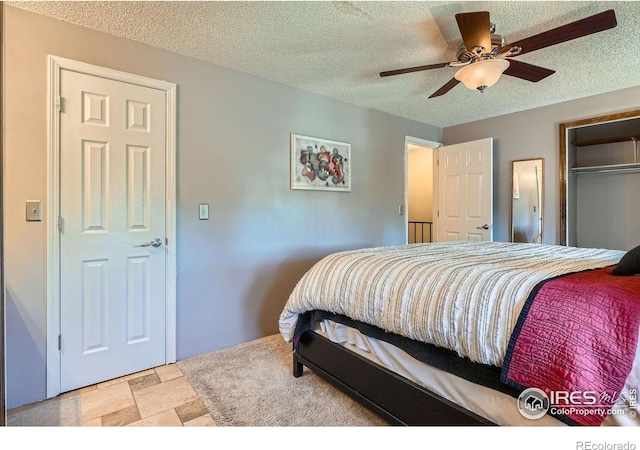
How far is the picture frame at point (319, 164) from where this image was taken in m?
2.98

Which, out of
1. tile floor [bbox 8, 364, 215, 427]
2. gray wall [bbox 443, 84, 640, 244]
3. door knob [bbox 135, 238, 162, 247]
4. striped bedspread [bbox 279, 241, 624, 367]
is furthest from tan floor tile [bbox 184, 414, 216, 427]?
gray wall [bbox 443, 84, 640, 244]

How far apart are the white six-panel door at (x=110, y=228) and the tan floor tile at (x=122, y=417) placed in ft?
1.49

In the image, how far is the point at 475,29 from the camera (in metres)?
1.67

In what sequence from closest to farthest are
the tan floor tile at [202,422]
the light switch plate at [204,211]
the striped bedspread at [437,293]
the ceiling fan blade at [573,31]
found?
1. the striped bedspread at [437,293]
2. the ceiling fan blade at [573,31]
3. the tan floor tile at [202,422]
4. the light switch plate at [204,211]

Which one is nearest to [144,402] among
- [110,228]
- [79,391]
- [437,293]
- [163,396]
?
[163,396]

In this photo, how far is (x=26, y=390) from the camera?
6.02 feet

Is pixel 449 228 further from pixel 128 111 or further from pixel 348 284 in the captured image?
pixel 128 111

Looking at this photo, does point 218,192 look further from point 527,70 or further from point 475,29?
point 527,70

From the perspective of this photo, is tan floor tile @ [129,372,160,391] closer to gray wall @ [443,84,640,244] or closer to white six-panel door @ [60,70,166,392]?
white six-panel door @ [60,70,166,392]

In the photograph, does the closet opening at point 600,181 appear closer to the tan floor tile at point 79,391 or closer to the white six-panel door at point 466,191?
the white six-panel door at point 466,191

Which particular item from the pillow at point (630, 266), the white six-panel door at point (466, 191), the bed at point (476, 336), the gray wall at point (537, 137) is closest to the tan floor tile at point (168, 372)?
the bed at point (476, 336)

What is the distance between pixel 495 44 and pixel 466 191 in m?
2.35

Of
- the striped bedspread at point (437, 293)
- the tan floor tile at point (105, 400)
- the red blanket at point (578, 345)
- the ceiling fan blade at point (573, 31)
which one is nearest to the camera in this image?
the red blanket at point (578, 345)

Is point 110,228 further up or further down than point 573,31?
further down
